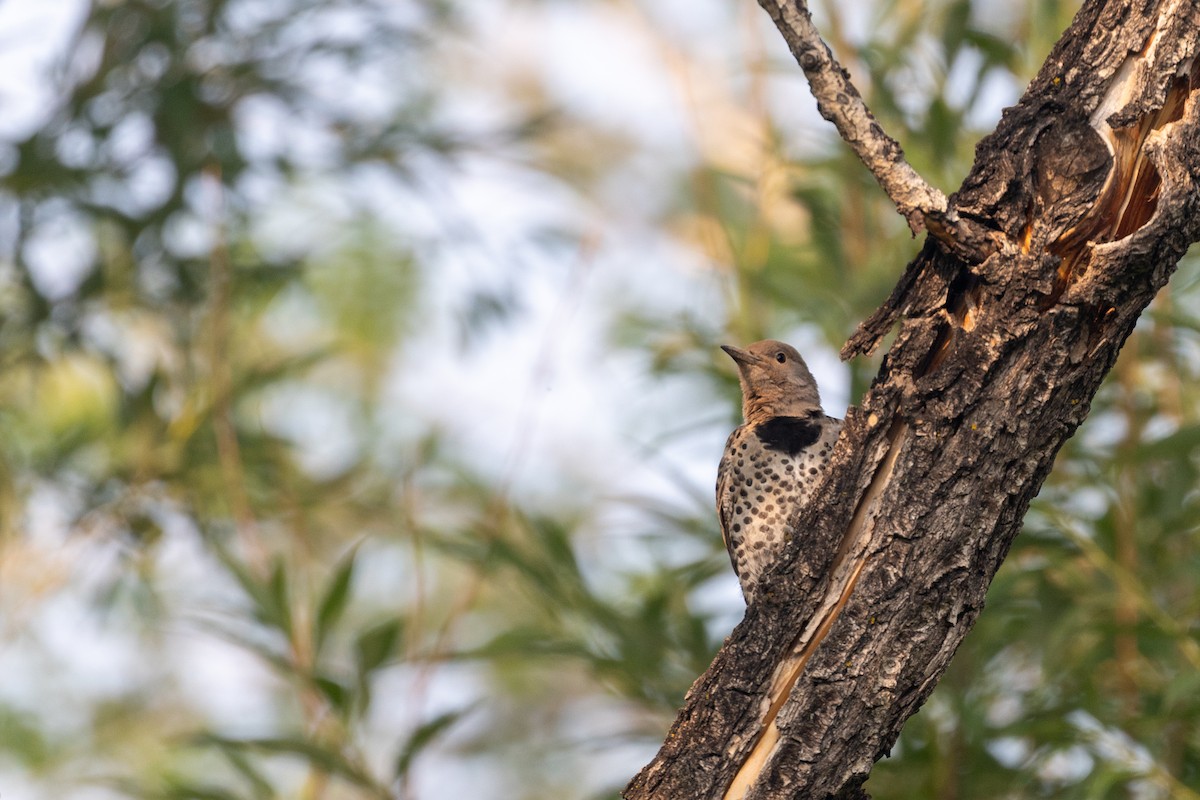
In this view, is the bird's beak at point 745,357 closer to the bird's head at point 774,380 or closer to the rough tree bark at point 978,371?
the bird's head at point 774,380

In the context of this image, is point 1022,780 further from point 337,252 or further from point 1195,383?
point 337,252

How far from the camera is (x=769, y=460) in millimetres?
4305

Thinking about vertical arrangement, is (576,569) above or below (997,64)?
below

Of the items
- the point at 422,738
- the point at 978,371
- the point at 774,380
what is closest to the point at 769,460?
the point at 774,380

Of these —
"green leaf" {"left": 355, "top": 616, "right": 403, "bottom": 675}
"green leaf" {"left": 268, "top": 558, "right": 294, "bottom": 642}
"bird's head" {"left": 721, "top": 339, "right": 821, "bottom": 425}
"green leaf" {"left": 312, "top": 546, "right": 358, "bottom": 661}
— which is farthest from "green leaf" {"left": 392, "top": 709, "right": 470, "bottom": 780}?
"bird's head" {"left": 721, "top": 339, "right": 821, "bottom": 425}

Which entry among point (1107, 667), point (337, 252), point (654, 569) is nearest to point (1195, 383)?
point (1107, 667)

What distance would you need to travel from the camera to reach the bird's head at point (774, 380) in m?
4.70

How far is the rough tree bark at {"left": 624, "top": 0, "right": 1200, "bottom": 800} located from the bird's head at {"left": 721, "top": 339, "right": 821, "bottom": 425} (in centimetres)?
207

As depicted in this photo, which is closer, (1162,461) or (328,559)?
(1162,461)

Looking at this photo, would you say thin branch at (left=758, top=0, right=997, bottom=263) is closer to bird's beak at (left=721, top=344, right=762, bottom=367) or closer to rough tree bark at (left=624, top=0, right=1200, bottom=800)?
rough tree bark at (left=624, top=0, right=1200, bottom=800)

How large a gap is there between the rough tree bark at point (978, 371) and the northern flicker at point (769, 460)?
1423 millimetres

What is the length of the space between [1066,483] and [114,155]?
456 centimetres

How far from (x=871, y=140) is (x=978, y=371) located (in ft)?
1.53

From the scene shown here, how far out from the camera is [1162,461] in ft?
16.1
